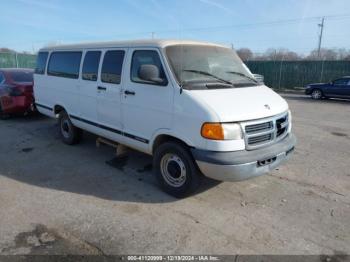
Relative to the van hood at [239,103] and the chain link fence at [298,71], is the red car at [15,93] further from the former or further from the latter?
the chain link fence at [298,71]

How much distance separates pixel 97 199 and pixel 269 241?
234 centimetres

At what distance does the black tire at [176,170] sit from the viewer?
402 cm

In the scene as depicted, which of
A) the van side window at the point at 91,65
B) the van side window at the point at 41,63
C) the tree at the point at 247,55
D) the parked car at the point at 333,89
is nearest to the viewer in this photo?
the van side window at the point at 91,65

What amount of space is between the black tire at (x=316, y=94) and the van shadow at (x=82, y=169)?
1492cm

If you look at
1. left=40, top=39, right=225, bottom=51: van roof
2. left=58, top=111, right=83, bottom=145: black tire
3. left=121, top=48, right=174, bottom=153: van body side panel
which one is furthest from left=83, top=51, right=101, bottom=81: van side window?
left=58, top=111, right=83, bottom=145: black tire

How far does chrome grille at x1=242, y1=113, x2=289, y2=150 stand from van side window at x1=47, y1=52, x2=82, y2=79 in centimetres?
374

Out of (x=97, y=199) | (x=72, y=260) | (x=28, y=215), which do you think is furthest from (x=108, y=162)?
(x=72, y=260)

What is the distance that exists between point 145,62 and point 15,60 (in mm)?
28710

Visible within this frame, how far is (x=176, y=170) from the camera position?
14.1 feet

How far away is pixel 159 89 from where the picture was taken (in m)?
4.21

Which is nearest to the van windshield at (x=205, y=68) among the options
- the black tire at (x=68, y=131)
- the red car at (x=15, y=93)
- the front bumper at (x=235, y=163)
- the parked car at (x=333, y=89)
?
the front bumper at (x=235, y=163)

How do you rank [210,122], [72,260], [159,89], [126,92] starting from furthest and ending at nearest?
[126,92] → [159,89] → [210,122] → [72,260]

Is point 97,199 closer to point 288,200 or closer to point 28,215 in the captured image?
point 28,215

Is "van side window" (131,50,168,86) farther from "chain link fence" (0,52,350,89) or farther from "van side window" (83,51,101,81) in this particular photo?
"chain link fence" (0,52,350,89)
